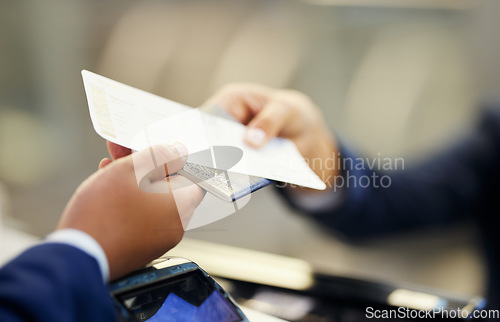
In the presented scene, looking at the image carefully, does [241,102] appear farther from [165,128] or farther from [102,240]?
[102,240]

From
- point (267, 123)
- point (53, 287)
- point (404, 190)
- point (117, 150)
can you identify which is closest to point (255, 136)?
point (267, 123)

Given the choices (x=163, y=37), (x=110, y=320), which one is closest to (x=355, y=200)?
(x=163, y=37)

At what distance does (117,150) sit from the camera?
1.07ft

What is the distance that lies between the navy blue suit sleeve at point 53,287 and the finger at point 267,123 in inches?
9.2

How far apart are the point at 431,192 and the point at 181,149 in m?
0.70

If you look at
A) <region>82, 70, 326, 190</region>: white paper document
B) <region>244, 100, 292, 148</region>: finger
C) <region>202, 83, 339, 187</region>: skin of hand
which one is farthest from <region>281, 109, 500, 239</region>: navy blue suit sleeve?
<region>82, 70, 326, 190</region>: white paper document

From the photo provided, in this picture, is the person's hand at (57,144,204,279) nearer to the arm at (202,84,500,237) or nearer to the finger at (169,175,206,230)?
the finger at (169,175,206,230)

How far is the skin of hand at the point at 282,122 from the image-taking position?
1.68 feet

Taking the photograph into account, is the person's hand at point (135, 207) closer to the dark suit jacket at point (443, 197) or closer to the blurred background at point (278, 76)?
the blurred background at point (278, 76)

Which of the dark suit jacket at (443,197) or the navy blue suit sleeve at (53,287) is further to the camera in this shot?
the dark suit jacket at (443,197)

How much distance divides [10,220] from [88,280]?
546 mm

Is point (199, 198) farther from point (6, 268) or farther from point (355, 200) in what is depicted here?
point (355, 200)

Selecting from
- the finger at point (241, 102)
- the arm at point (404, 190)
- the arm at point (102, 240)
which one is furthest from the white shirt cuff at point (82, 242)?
the arm at point (404, 190)

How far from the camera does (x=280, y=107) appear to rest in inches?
23.8
